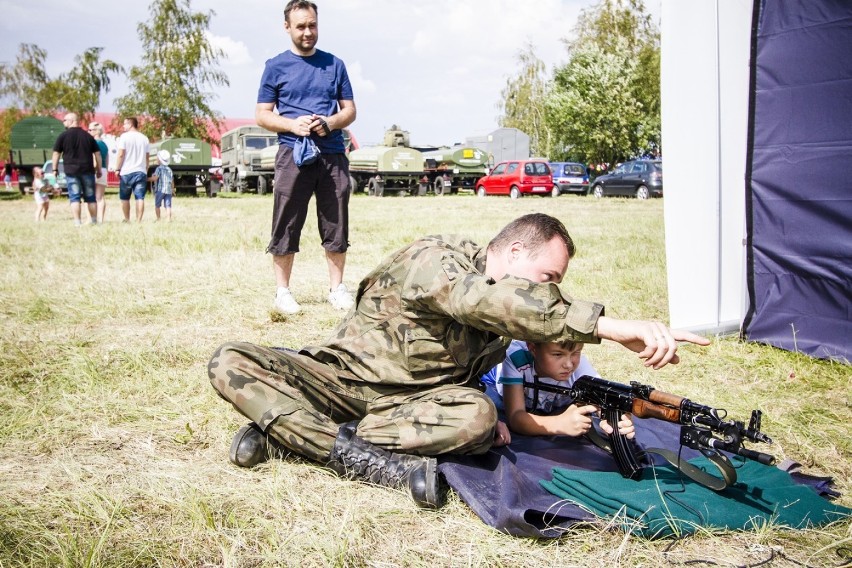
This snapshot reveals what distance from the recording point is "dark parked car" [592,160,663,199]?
2673cm

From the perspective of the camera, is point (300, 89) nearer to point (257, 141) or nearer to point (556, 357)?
point (556, 357)

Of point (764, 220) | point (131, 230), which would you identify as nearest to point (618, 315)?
point (764, 220)

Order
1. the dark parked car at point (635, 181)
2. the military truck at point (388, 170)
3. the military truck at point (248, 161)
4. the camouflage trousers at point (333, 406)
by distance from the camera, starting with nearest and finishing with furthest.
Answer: the camouflage trousers at point (333, 406)
the dark parked car at point (635, 181)
the military truck at point (248, 161)
the military truck at point (388, 170)

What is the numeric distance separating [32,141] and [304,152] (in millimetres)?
24171

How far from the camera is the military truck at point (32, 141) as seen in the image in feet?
82.8

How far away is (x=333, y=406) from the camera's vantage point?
3.15 meters

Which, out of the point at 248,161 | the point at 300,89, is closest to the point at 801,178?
the point at 300,89

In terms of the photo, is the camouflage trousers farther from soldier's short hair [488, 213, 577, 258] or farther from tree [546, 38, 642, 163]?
tree [546, 38, 642, 163]

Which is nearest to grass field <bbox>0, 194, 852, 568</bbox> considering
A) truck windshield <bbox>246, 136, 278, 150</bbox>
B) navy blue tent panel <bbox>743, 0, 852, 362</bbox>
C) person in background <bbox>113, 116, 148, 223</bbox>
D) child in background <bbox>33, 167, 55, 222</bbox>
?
navy blue tent panel <bbox>743, 0, 852, 362</bbox>

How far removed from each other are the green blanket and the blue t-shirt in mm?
3722

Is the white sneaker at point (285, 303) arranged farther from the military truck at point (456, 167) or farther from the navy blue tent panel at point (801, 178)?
the military truck at point (456, 167)

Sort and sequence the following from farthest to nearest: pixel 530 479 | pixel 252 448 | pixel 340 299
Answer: pixel 340 299 < pixel 252 448 < pixel 530 479

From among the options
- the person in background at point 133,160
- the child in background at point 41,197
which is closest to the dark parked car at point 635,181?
the person in background at point 133,160

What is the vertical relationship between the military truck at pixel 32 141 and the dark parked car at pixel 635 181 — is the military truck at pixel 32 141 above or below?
above
